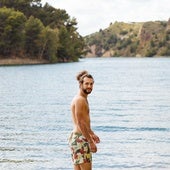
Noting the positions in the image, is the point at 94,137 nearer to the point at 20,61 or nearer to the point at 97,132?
the point at 97,132

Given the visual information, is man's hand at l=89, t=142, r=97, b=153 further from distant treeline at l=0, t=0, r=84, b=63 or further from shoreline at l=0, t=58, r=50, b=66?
shoreline at l=0, t=58, r=50, b=66

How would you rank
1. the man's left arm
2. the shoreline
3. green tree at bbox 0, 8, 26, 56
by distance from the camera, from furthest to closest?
the shoreline, green tree at bbox 0, 8, 26, 56, the man's left arm

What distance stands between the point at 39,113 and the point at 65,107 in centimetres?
483

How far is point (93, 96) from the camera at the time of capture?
54.8 meters

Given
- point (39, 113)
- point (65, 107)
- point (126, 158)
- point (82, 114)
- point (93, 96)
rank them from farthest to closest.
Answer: point (93, 96), point (65, 107), point (39, 113), point (126, 158), point (82, 114)

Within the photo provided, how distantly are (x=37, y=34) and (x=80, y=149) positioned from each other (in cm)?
13257

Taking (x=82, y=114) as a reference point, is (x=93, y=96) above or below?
below

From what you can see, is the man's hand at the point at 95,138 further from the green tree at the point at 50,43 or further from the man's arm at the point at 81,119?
the green tree at the point at 50,43

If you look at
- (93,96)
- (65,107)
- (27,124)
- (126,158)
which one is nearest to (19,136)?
(27,124)

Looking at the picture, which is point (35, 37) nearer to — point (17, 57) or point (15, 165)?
point (17, 57)

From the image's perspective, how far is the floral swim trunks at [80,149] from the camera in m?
10.2

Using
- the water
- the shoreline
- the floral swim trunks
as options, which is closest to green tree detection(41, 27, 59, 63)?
the shoreline

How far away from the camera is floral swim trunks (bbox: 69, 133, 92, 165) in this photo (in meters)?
10.2

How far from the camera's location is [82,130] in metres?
10.1
